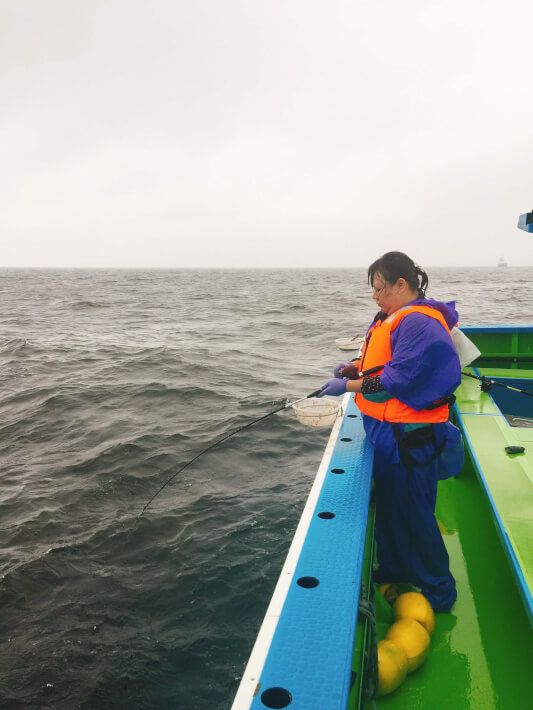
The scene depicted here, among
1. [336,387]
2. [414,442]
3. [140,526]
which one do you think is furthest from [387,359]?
[140,526]

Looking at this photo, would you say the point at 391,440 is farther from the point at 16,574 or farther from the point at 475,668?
the point at 16,574

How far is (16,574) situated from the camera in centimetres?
434

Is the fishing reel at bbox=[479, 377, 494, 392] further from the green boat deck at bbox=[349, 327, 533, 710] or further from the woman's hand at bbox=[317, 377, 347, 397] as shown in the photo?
the woman's hand at bbox=[317, 377, 347, 397]

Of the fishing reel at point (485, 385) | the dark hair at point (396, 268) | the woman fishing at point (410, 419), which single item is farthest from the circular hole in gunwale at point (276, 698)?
the fishing reel at point (485, 385)

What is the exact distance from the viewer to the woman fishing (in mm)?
2184

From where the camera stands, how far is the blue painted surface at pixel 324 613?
136 centimetres

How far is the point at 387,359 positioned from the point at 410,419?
365mm

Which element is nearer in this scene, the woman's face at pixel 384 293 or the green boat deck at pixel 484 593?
the green boat deck at pixel 484 593

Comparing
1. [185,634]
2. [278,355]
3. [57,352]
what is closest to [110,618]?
[185,634]

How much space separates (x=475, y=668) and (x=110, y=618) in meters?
2.93

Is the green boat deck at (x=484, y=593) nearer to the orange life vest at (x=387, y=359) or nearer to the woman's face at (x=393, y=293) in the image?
the orange life vest at (x=387, y=359)

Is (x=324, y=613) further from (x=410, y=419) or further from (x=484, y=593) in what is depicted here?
(x=484, y=593)

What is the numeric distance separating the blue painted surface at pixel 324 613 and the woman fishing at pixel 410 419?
0.81 ft

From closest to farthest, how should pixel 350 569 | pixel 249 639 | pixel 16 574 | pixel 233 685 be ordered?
pixel 350 569
pixel 233 685
pixel 249 639
pixel 16 574
